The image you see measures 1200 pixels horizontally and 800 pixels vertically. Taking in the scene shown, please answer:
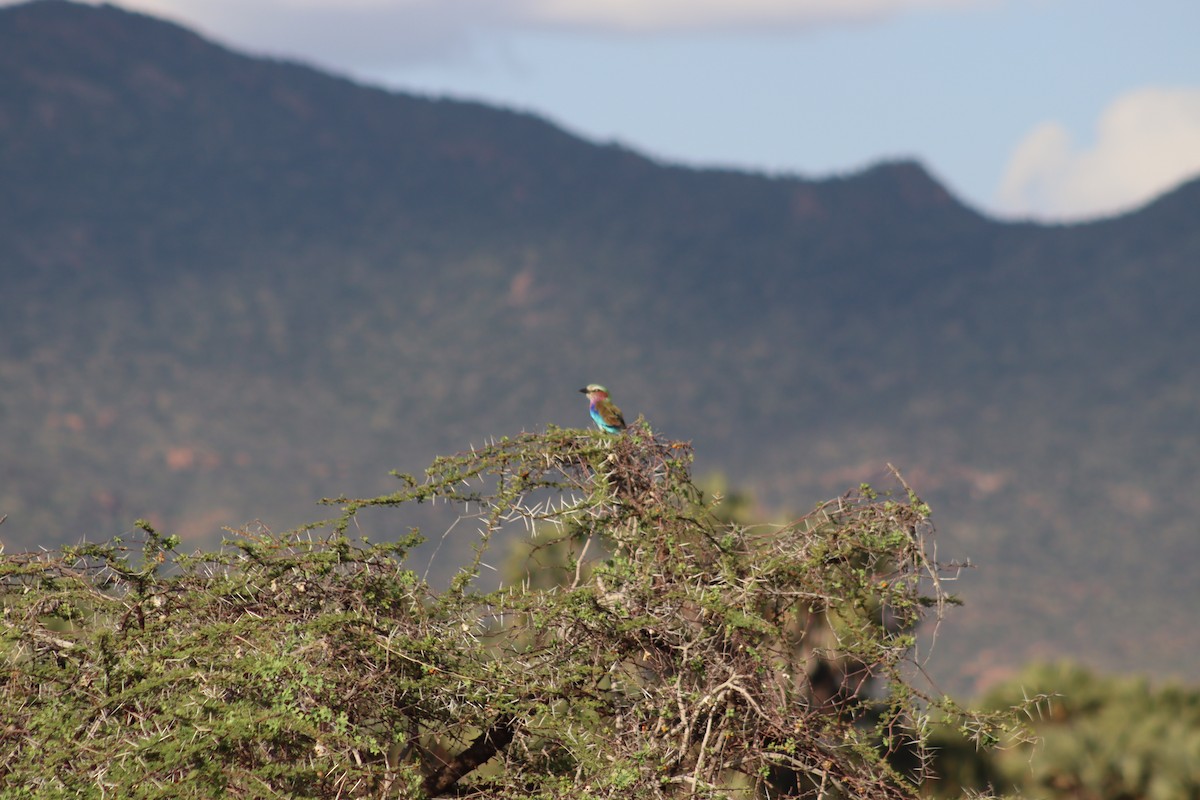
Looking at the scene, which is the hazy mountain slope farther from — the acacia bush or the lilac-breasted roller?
the acacia bush

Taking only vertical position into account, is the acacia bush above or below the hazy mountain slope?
below

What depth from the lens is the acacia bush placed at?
18.7 feet

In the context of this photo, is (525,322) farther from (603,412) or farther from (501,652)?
(501,652)

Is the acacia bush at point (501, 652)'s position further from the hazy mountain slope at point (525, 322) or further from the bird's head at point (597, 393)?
the hazy mountain slope at point (525, 322)

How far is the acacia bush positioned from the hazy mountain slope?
52.0 meters

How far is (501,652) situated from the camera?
6566 millimetres

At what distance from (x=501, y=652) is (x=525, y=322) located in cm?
8737

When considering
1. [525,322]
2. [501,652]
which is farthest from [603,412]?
[525,322]

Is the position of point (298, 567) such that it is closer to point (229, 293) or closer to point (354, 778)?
point (354, 778)

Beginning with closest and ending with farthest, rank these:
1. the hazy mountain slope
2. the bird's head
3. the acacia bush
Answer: the acacia bush < the bird's head < the hazy mountain slope

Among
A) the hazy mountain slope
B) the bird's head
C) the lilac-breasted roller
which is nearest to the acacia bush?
the lilac-breasted roller

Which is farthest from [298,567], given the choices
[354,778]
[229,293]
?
[229,293]

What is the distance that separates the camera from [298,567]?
20.7 ft

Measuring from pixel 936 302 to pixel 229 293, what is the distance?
42.2 m
